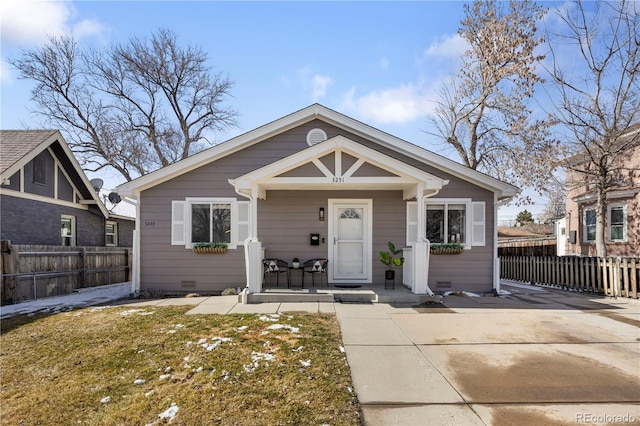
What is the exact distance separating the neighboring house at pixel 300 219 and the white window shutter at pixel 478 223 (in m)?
0.03

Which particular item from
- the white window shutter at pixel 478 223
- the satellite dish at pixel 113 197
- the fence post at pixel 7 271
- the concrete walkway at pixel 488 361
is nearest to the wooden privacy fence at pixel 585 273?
the concrete walkway at pixel 488 361

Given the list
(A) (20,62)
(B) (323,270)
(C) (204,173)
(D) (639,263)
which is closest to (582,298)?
(D) (639,263)

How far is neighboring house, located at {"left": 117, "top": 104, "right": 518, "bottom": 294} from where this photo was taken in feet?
28.9

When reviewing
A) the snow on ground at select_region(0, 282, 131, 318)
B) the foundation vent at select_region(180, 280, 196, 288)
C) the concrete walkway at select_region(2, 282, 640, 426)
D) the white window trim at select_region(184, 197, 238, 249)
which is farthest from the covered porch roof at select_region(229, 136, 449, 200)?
the snow on ground at select_region(0, 282, 131, 318)

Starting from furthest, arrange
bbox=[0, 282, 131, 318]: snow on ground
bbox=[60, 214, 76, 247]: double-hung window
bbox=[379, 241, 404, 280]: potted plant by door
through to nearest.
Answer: bbox=[60, 214, 76, 247]: double-hung window → bbox=[379, 241, 404, 280]: potted plant by door → bbox=[0, 282, 131, 318]: snow on ground

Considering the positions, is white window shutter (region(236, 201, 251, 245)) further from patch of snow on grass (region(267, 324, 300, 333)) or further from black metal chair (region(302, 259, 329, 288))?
patch of snow on grass (region(267, 324, 300, 333))

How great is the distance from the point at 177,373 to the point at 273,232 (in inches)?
212

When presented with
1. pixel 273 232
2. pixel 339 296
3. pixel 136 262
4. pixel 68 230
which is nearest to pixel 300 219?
pixel 273 232

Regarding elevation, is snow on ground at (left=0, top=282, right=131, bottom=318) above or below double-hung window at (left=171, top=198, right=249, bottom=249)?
below

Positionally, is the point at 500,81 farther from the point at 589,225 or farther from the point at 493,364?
the point at 493,364

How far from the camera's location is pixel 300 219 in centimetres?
899

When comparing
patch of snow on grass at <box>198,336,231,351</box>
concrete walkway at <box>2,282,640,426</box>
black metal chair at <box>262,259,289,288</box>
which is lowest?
concrete walkway at <box>2,282,640,426</box>

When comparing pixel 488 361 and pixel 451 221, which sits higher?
pixel 451 221

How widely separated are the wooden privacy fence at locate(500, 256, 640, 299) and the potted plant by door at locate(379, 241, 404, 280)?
17.2 ft
